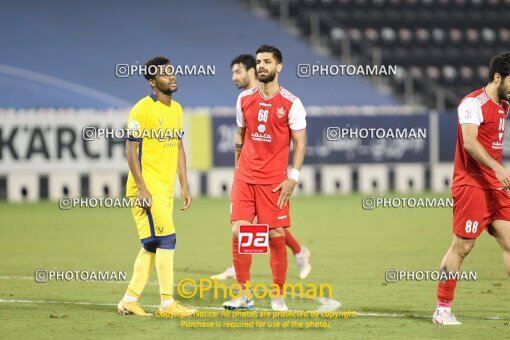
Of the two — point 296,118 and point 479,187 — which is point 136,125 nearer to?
point 296,118

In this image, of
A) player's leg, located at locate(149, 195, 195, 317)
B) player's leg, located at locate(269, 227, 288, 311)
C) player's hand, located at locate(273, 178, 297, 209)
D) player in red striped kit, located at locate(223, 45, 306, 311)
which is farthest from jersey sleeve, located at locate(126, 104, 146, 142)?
→ player's leg, located at locate(269, 227, 288, 311)

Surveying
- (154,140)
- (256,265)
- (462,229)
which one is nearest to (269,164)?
(154,140)

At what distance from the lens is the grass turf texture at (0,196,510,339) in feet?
27.4

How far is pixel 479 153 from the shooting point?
26.7 ft

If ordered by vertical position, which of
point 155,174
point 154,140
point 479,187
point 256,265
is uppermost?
point 154,140

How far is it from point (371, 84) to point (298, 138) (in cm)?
2035

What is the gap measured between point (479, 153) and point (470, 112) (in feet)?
1.22

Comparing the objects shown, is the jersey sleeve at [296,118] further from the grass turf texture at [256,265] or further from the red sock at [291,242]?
the red sock at [291,242]

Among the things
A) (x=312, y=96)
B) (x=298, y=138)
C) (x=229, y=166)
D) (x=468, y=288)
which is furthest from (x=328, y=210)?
(x=298, y=138)

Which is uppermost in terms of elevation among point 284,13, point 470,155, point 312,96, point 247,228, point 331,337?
point 284,13

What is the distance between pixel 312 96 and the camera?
92.3 ft

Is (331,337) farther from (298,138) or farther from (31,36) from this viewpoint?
(31,36)

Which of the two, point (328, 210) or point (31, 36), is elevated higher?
point (31, 36)

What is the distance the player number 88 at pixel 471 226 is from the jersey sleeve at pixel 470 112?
0.79m
